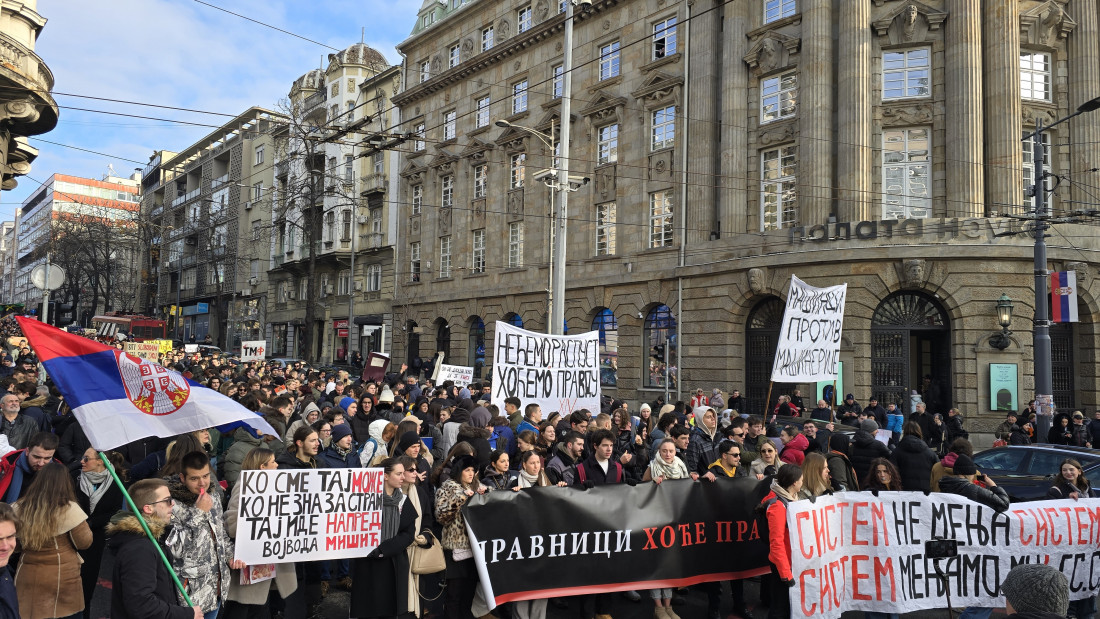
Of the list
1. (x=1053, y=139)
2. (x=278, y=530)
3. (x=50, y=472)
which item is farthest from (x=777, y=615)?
(x=1053, y=139)

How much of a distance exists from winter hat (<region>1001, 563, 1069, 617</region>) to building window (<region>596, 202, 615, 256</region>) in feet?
88.7

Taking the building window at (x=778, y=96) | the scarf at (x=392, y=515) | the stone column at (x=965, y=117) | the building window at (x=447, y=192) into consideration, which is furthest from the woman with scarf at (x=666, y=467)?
the building window at (x=447, y=192)

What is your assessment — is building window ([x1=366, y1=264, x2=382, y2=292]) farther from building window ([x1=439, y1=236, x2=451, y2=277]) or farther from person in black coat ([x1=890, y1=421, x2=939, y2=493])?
person in black coat ([x1=890, y1=421, x2=939, y2=493])

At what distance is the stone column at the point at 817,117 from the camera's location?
23094mm

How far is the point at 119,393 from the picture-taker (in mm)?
5391

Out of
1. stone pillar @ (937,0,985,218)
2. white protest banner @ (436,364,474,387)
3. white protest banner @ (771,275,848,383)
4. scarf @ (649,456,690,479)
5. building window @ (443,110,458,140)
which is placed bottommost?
scarf @ (649,456,690,479)

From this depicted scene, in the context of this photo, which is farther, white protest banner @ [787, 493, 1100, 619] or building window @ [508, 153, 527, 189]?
building window @ [508, 153, 527, 189]

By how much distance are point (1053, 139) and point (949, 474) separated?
20.3 m

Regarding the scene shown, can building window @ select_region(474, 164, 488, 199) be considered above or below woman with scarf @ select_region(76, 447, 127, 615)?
above

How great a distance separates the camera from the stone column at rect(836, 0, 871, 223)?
22578 mm

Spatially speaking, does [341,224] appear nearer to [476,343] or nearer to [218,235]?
[476,343]

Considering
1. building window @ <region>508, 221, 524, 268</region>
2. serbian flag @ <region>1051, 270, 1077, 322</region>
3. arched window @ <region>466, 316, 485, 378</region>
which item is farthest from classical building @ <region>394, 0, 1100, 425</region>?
arched window @ <region>466, 316, 485, 378</region>

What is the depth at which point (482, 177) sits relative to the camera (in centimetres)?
3741

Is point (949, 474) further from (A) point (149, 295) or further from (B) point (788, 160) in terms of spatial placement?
(A) point (149, 295)
